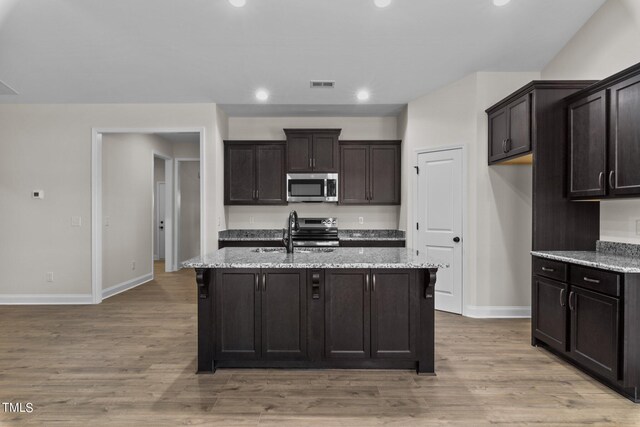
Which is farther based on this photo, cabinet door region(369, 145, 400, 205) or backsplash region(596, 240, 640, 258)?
cabinet door region(369, 145, 400, 205)

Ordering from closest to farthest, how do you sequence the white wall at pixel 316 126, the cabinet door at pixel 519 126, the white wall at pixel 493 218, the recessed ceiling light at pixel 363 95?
the cabinet door at pixel 519 126 < the white wall at pixel 493 218 < the recessed ceiling light at pixel 363 95 < the white wall at pixel 316 126

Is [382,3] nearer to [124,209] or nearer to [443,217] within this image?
[443,217]

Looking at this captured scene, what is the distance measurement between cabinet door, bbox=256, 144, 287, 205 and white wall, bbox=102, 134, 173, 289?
2245mm

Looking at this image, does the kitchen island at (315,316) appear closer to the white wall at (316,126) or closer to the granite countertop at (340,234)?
the granite countertop at (340,234)

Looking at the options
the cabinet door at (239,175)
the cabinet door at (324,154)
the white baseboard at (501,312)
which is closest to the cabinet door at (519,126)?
the white baseboard at (501,312)

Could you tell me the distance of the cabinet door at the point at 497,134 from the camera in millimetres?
3881

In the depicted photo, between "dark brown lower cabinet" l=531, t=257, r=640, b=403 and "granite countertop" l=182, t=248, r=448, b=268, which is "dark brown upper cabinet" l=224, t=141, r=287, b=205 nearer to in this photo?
"granite countertop" l=182, t=248, r=448, b=268

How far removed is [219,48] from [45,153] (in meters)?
3.09

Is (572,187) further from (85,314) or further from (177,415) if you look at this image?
(85,314)

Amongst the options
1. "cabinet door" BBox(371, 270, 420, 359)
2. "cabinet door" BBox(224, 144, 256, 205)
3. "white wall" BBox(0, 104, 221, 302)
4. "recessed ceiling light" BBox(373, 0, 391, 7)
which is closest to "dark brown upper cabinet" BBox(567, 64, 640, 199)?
"cabinet door" BBox(371, 270, 420, 359)

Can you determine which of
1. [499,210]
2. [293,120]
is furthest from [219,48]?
[499,210]

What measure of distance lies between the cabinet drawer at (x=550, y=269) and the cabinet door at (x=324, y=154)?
2.94 metres

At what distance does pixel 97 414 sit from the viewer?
7.41 ft

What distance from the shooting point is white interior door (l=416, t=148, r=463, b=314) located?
446 cm
